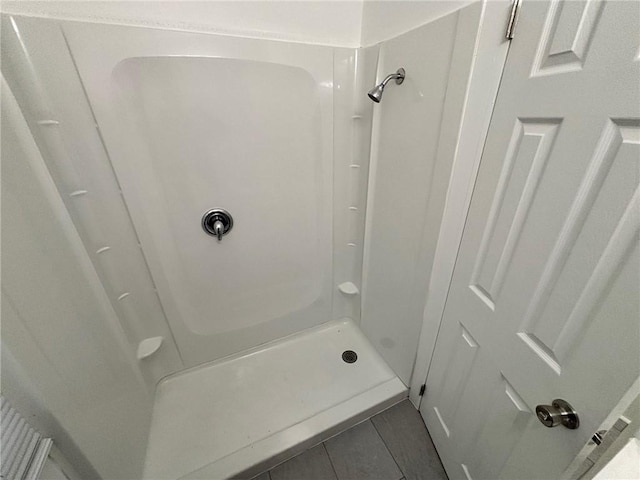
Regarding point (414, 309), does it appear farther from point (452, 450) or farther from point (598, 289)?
point (598, 289)

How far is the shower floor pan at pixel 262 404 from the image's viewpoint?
1058mm

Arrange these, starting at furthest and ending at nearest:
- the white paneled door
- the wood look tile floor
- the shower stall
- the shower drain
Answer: the shower drain → the wood look tile floor → the shower stall → the white paneled door

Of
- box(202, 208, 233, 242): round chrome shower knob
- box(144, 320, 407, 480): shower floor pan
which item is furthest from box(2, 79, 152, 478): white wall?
box(202, 208, 233, 242): round chrome shower knob

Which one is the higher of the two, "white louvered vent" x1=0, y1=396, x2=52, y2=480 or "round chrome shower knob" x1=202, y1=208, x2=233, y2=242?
"round chrome shower knob" x1=202, y1=208, x2=233, y2=242

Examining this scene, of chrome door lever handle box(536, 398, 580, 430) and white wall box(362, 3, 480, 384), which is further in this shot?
white wall box(362, 3, 480, 384)

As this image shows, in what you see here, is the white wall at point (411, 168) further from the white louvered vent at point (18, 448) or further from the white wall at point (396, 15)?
the white louvered vent at point (18, 448)

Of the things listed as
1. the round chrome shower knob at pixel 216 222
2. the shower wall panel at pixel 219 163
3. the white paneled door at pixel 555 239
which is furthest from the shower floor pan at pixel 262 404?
the round chrome shower knob at pixel 216 222

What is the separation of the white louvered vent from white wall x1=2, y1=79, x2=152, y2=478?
32mm

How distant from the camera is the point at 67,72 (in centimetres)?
79

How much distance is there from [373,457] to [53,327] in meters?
1.23

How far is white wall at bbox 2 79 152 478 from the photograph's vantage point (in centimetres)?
54

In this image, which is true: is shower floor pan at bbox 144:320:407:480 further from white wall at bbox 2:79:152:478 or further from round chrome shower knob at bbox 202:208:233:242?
round chrome shower knob at bbox 202:208:233:242

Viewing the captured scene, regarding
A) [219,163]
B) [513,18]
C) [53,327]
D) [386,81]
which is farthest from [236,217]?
[513,18]

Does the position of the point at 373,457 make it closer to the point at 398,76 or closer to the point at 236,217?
the point at 236,217
